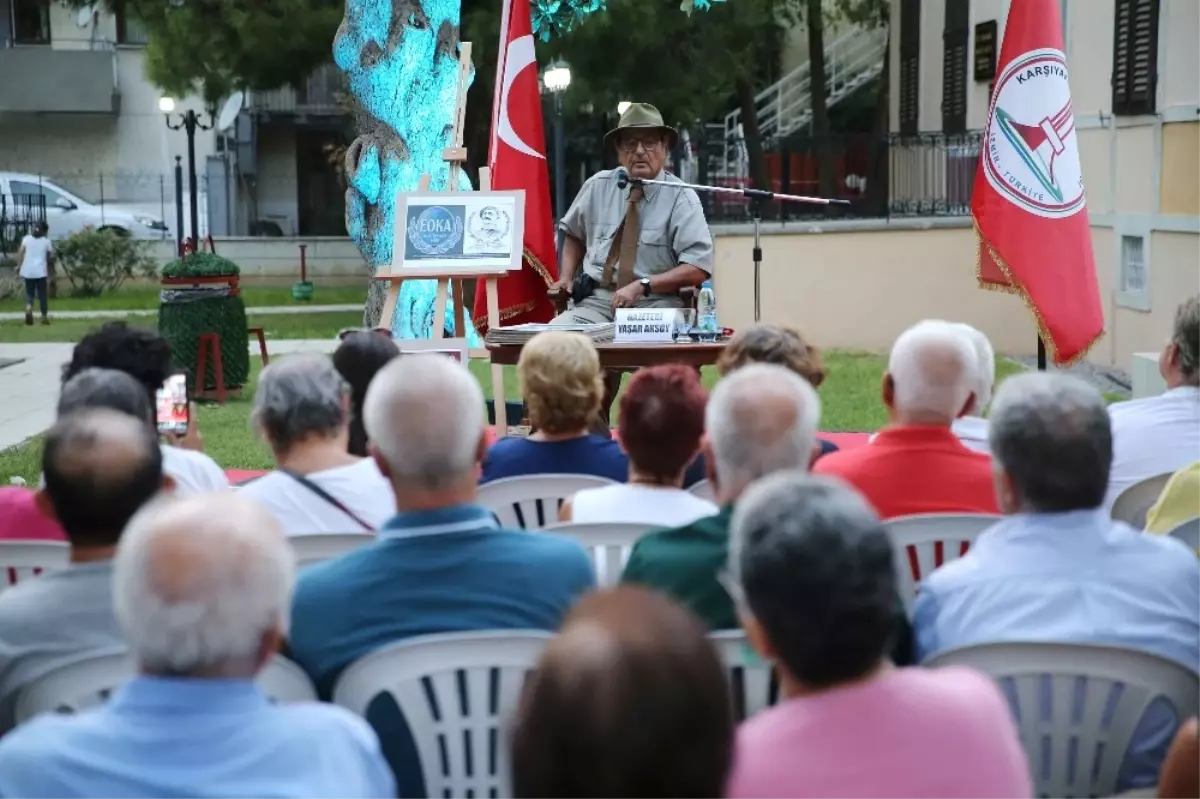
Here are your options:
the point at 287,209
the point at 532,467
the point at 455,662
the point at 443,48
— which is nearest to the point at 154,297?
the point at 287,209

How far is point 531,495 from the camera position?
14.0 ft

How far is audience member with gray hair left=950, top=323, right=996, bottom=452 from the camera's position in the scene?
163 inches

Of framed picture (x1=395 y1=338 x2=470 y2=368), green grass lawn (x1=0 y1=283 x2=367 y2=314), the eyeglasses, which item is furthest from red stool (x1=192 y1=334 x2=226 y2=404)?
green grass lawn (x1=0 y1=283 x2=367 y2=314)

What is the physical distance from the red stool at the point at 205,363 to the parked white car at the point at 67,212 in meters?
16.5

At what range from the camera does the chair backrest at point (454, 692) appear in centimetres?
260

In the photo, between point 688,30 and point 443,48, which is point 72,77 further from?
point 443,48

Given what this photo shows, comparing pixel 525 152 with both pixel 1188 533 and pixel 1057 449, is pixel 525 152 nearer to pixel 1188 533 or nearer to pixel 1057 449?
pixel 1188 533

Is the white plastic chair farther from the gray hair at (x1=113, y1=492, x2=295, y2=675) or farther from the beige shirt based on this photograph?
the beige shirt

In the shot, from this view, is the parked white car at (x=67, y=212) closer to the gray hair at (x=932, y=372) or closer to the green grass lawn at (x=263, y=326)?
the green grass lawn at (x=263, y=326)

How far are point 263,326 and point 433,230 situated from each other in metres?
10.3

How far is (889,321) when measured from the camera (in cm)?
1528

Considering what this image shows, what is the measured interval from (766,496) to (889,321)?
1336 centimetres

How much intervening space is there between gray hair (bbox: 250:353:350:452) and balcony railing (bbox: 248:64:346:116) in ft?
93.2

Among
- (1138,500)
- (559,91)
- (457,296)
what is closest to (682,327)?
(457,296)
